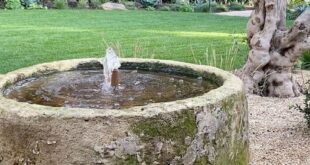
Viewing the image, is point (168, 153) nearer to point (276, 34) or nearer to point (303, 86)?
point (276, 34)

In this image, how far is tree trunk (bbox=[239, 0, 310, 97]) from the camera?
6699mm

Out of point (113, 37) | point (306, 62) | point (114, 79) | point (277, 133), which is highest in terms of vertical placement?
point (114, 79)

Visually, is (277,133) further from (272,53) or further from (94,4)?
(94,4)

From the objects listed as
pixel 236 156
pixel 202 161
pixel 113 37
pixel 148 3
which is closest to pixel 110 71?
pixel 236 156

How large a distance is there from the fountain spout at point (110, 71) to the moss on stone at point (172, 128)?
4.06ft

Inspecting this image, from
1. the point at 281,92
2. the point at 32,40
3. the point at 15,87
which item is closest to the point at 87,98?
the point at 15,87

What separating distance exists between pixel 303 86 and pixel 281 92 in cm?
73

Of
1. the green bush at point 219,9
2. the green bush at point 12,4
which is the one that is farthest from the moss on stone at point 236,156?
the green bush at point 219,9

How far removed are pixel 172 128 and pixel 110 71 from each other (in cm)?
146

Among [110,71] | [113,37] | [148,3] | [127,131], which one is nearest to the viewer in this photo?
[127,131]

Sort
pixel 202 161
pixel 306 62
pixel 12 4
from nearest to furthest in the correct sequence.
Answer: pixel 202 161, pixel 306 62, pixel 12 4

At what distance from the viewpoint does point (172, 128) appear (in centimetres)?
279

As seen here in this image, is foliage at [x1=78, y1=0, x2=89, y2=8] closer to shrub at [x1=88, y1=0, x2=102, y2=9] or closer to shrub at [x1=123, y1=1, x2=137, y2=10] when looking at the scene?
shrub at [x1=88, y1=0, x2=102, y2=9]

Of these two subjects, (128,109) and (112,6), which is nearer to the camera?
(128,109)
